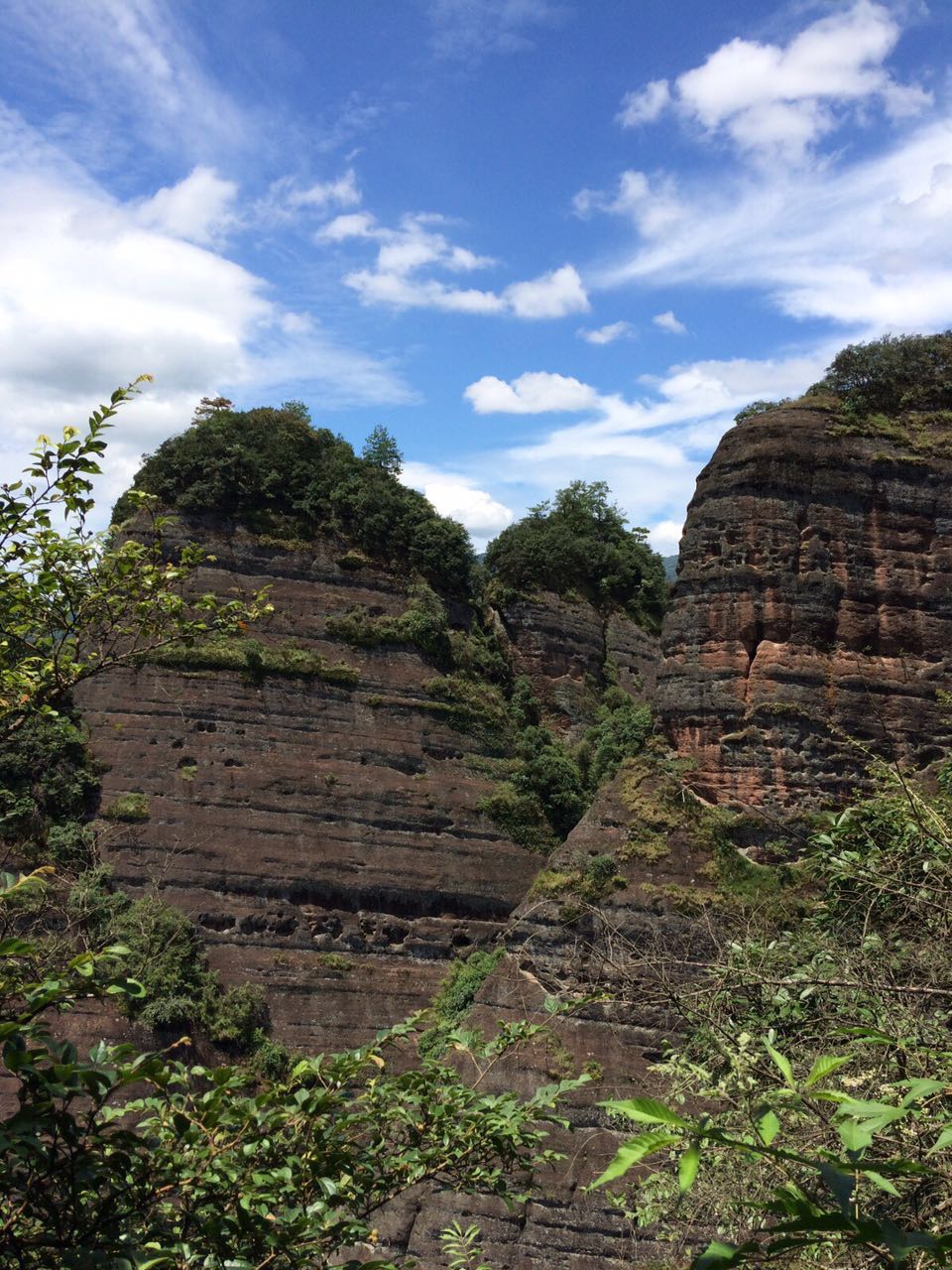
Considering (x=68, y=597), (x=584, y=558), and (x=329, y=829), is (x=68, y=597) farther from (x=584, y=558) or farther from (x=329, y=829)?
(x=584, y=558)

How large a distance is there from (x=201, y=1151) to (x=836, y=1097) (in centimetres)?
341

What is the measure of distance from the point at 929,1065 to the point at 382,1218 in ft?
52.2

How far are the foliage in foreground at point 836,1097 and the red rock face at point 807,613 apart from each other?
9.02m

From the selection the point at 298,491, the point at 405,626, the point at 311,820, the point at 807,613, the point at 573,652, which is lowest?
the point at 311,820

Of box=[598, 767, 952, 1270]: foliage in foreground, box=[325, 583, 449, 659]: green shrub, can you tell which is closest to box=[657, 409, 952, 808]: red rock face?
box=[598, 767, 952, 1270]: foliage in foreground

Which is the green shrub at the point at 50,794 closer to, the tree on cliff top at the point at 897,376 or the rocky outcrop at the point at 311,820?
the rocky outcrop at the point at 311,820

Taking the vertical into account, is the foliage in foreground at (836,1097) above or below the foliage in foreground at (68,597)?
below

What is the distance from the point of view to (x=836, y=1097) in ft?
11.0

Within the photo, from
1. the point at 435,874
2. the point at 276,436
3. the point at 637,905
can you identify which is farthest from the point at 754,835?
the point at 276,436

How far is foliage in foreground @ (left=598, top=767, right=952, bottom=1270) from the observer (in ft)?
9.50

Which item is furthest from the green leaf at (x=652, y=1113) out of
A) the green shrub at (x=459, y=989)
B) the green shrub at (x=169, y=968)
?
the green shrub at (x=169, y=968)

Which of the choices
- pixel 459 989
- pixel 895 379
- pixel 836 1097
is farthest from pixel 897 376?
pixel 836 1097

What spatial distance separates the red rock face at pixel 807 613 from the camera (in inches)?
870

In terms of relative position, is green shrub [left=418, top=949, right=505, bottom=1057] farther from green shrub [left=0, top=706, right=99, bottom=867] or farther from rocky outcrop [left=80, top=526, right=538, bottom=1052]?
green shrub [left=0, top=706, right=99, bottom=867]
